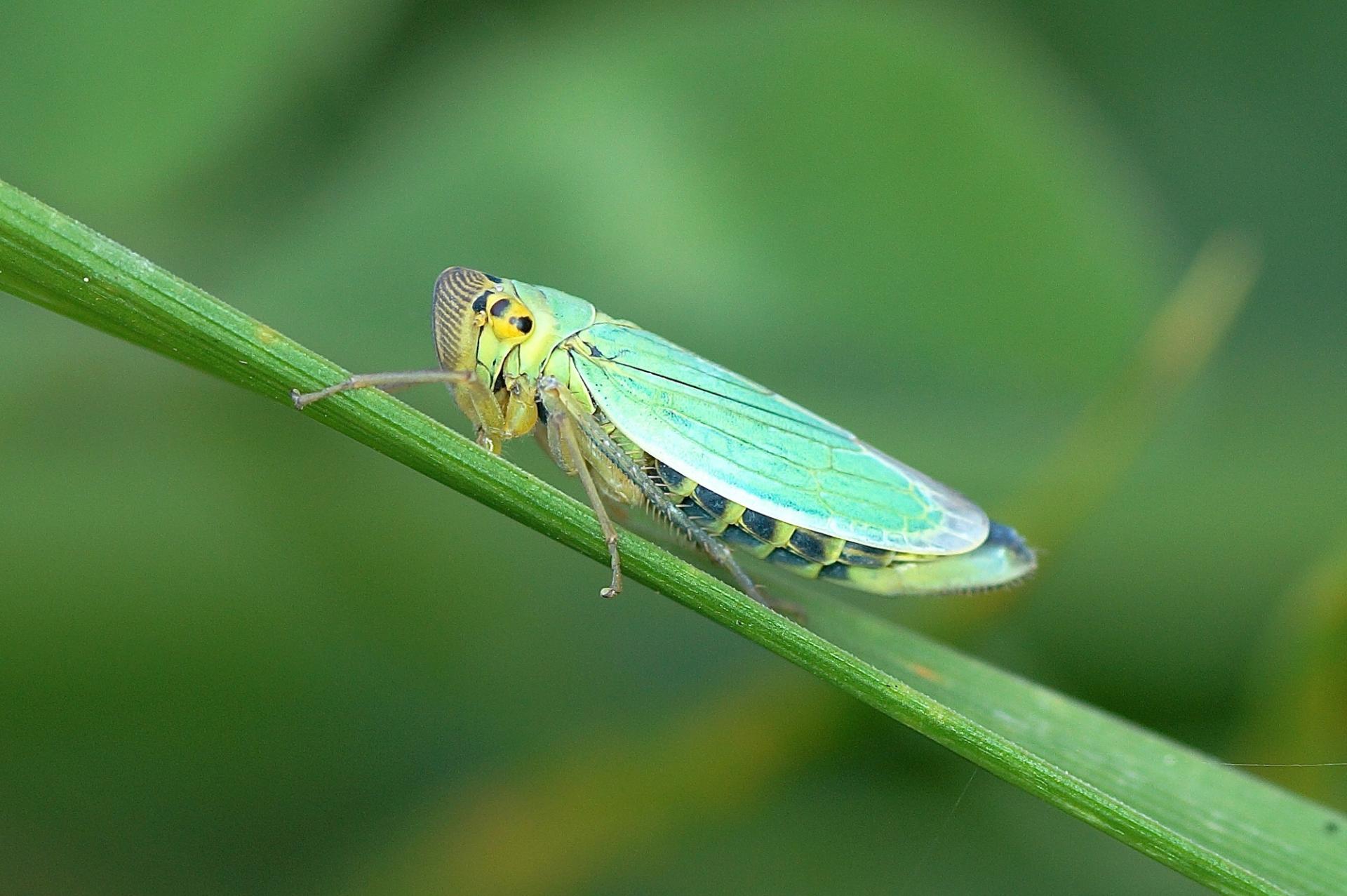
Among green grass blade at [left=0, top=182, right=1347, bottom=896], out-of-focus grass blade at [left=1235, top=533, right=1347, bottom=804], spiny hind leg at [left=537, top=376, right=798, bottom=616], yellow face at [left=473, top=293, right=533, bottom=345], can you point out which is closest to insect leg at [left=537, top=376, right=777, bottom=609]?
spiny hind leg at [left=537, top=376, right=798, bottom=616]

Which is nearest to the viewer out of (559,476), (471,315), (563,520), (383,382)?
(563,520)

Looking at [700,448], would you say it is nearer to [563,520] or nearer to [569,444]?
[569,444]

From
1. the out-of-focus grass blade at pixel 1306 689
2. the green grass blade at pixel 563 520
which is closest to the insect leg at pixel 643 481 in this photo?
the green grass blade at pixel 563 520

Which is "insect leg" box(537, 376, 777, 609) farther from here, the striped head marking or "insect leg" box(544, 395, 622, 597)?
the striped head marking

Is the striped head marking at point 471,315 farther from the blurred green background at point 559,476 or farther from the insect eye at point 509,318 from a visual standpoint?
the blurred green background at point 559,476

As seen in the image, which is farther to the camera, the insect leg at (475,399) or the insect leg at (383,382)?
the insect leg at (475,399)

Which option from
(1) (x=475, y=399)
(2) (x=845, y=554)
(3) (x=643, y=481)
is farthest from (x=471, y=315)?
(2) (x=845, y=554)
